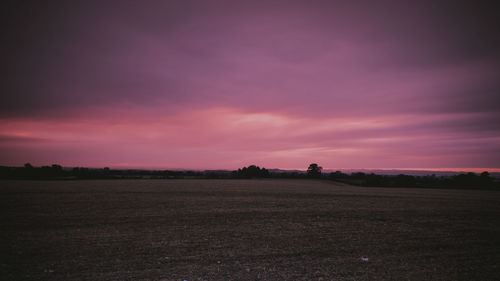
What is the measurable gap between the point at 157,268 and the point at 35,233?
11.7 m

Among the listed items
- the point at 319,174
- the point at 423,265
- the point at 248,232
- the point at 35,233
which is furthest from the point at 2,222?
the point at 319,174

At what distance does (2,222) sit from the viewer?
1908cm

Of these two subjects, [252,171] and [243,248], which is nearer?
[243,248]

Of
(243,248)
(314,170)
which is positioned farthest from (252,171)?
(243,248)

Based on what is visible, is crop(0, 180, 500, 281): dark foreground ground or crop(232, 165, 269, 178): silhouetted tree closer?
crop(0, 180, 500, 281): dark foreground ground

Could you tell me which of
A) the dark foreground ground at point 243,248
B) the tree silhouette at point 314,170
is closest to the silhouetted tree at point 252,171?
the tree silhouette at point 314,170

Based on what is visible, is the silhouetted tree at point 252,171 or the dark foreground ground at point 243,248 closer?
the dark foreground ground at point 243,248

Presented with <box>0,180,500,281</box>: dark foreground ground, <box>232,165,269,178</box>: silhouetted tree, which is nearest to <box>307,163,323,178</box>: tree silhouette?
<box>232,165,269,178</box>: silhouetted tree

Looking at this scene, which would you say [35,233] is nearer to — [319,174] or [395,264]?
[395,264]

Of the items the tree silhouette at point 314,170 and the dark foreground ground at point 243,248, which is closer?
the dark foreground ground at point 243,248

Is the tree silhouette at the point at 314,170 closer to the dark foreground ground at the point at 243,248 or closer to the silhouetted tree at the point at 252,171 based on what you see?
the silhouetted tree at the point at 252,171

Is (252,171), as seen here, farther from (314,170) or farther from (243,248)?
(243,248)

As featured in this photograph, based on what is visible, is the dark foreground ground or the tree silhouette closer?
the dark foreground ground

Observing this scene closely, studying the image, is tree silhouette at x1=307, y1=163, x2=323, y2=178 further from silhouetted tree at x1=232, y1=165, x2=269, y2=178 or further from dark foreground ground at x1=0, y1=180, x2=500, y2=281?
dark foreground ground at x1=0, y1=180, x2=500, y2=281
